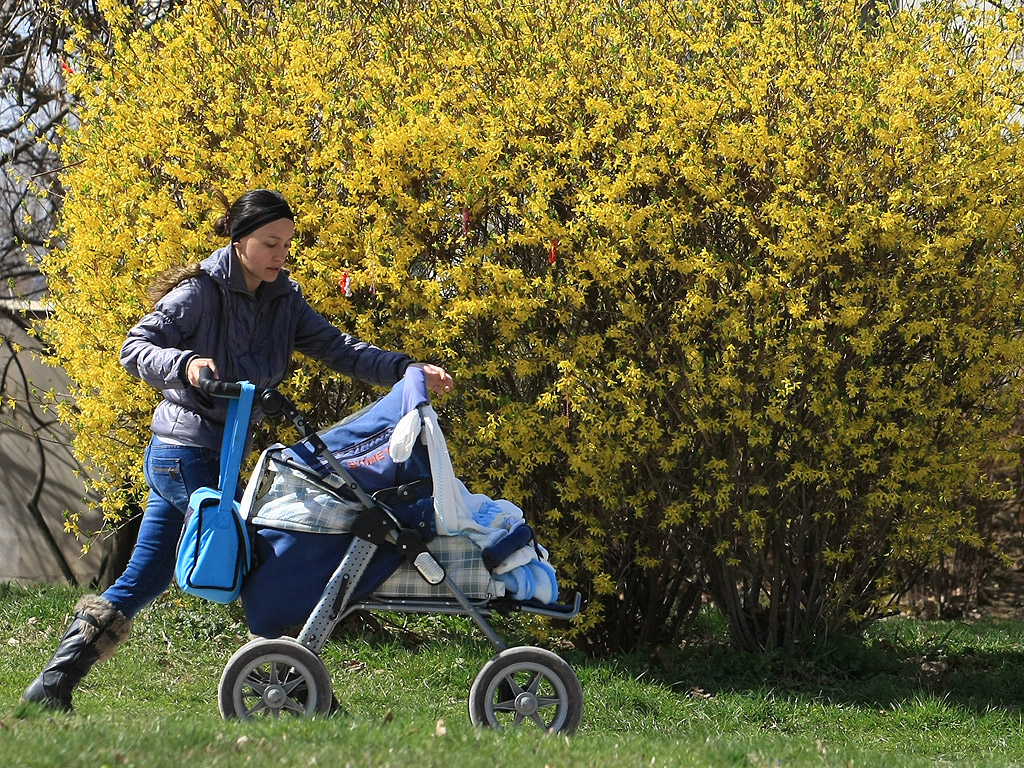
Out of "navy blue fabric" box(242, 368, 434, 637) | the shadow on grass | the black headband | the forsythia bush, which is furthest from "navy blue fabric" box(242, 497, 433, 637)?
the shadow on grass

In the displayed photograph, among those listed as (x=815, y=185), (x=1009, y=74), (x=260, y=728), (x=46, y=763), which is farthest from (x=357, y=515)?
(x=1009, y=74)

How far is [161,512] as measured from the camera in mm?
3721

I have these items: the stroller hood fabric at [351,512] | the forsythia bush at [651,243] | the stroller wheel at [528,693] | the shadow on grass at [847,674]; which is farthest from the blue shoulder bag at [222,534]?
the shadow on grass at [847,674]

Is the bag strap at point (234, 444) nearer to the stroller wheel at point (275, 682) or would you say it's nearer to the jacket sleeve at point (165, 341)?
the jacket sleeve at point (165, 341)

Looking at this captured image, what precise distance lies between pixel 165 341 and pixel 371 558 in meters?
0.90

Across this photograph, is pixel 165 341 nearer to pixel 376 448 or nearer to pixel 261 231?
pixel 261 231

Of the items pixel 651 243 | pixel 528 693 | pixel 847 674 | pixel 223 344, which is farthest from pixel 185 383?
pixel 847 674

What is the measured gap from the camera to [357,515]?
3523 millimetres

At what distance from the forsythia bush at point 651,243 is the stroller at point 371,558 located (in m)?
1.31

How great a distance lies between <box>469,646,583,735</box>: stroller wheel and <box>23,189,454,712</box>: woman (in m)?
0.84

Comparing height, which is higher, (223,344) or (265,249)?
(265,249)

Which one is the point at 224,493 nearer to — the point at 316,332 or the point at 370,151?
the point at 316,332

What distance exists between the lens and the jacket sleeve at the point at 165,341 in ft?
11.4

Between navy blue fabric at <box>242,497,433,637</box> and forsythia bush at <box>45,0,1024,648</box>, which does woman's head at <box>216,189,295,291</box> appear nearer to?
navy blue fabric at <box>242,497,433,637</box>
